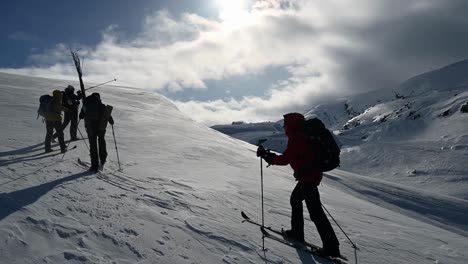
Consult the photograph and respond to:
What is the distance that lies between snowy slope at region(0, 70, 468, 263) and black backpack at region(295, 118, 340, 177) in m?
1.53

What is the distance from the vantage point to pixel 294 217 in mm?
7203

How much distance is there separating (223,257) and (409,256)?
13.7 ft

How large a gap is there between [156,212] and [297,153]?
2725 mm

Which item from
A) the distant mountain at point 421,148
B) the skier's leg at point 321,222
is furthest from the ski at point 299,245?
the distant mountain at point 421,148

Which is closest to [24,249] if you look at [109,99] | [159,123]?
[159,123]

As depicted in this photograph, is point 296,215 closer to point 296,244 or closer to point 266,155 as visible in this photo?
point 296,244

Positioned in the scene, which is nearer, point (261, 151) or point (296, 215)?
point (261, 151)

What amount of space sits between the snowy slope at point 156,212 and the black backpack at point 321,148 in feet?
5.01

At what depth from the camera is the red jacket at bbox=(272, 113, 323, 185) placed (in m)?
6.59

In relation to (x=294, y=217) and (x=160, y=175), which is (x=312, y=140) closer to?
(x=294, y=217)

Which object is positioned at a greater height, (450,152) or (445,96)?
(445,96)

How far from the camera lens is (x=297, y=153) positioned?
263 inches

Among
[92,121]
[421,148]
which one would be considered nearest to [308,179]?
[92,121]

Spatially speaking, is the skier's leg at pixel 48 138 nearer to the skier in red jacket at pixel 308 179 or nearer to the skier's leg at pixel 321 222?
the skier in red jacket at pixel 308 179
